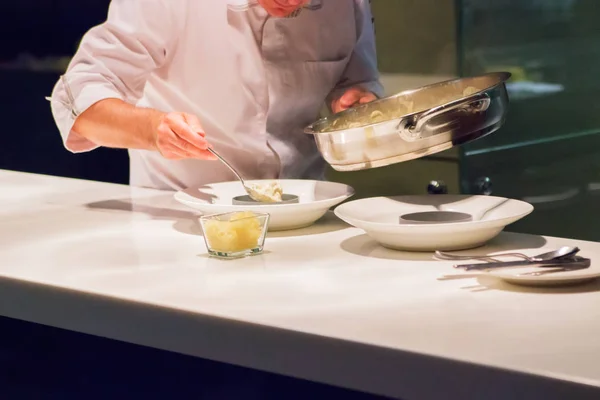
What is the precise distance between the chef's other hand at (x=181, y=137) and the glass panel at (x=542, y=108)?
1364 mm

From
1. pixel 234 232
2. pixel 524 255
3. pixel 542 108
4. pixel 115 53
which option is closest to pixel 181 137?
pixel 234 232

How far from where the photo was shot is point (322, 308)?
1121 mm

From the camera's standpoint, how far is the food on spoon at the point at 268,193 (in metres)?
1.67

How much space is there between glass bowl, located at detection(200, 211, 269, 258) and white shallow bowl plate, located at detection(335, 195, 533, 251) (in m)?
0.14

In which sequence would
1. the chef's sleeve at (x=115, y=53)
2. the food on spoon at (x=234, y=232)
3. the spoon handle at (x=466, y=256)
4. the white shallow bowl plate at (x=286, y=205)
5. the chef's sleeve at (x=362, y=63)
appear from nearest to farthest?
the spoon handle at (x=466, y=256)
the food on spoon at (x=234, y=232)
the white shallow bowl plate at (x=286, y=205)
the chef's sleeve at (x=115, y=53)
the chef's sleeve at (x=362, y=63)

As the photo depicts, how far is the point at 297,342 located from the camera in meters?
1.03

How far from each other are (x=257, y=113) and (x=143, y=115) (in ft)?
1.35

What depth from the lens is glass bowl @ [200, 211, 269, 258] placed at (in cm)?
141

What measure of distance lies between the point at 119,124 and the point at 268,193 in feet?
1.24

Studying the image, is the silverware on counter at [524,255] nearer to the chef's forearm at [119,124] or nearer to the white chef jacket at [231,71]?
the chef's forearm at [119,124]

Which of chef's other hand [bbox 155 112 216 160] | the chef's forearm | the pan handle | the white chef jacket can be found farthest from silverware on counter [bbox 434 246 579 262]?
the white chef jacket

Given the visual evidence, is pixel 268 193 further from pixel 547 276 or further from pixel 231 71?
pixel 547 276

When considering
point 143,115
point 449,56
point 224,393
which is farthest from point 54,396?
point 449,56

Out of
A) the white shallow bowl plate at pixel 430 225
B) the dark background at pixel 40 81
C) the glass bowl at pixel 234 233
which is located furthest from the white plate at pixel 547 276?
the dark background at pixel 40 81
